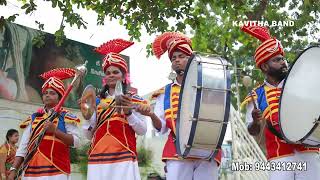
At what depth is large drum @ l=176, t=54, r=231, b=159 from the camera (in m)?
3.79

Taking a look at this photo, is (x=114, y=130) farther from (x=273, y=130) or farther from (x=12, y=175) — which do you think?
(x=273, y=130)

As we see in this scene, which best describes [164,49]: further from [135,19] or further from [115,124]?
[135,19]

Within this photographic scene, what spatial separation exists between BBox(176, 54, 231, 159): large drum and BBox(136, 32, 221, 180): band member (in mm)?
329

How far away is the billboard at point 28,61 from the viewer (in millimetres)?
10859

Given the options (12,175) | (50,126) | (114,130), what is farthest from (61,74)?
(114,130)

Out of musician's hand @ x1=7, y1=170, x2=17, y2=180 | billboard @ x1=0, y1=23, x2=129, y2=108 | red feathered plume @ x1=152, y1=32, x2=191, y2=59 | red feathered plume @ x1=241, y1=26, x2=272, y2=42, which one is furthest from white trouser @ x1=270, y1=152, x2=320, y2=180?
billboard @ x1=0, y1=23, x2=129, y2=108

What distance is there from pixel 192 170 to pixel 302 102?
1.11 m

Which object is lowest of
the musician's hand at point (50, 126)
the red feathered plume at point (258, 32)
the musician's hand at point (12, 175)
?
the musician's hand at point (12, 175)

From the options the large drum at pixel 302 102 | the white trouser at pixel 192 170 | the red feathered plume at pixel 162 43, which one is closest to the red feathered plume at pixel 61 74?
the red feathered plume at pixel 162 43

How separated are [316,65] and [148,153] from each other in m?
11.5

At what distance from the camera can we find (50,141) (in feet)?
17.3

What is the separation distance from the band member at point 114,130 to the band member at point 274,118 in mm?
1051

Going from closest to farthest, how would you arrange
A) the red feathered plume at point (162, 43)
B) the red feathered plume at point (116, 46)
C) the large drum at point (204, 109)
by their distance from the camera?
the large drum at point (204, 109) → the red feathered plume at point (162, 43) → the red feathered plume at point (116, 46)

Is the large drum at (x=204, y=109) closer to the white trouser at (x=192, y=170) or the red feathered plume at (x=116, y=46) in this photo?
the white trouser at (x=192, y=170)
